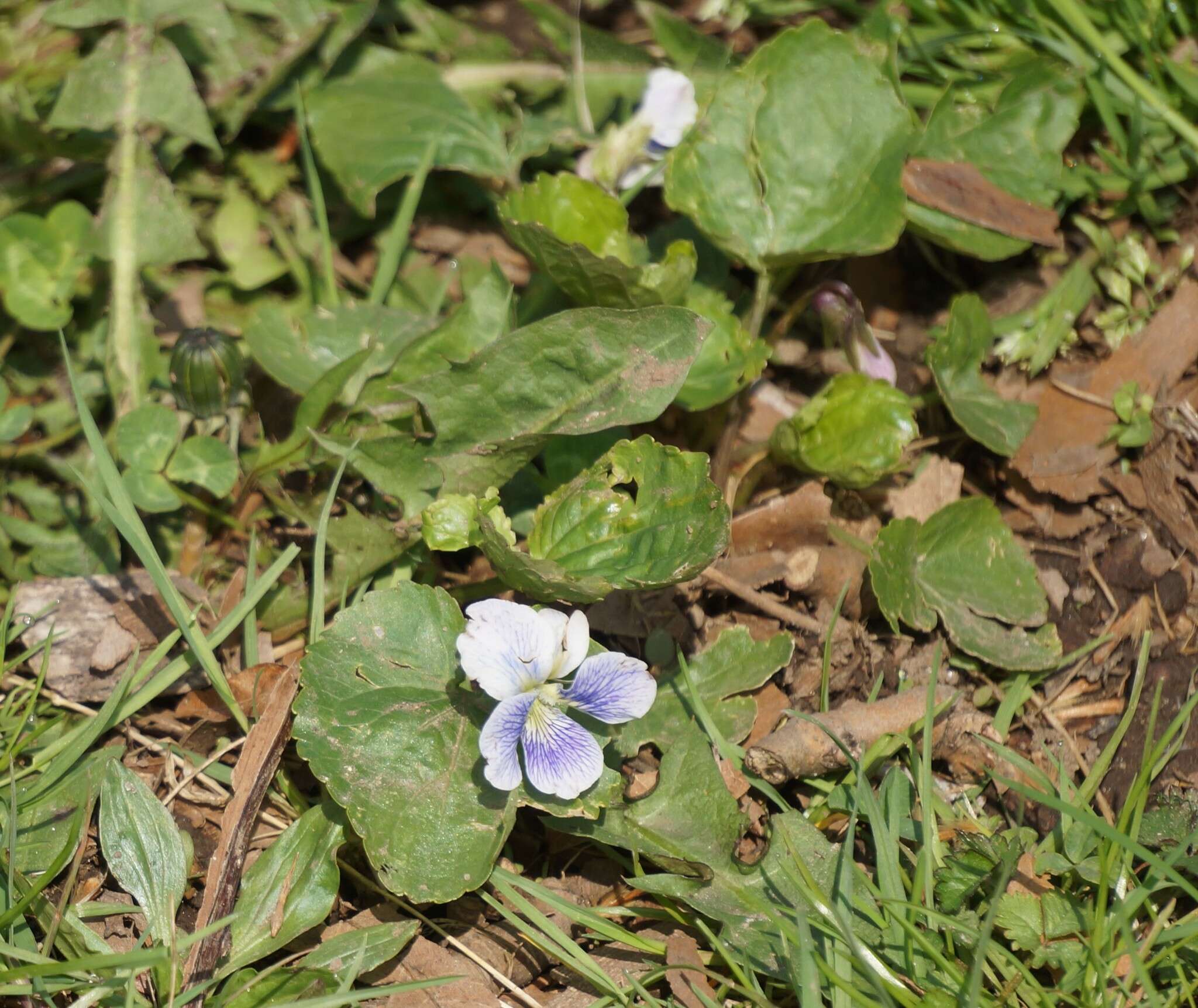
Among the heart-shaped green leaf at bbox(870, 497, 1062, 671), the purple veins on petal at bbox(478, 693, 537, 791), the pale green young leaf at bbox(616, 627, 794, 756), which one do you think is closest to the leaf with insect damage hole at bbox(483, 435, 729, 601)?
the purple veins on petal at bbox(478, 693, 537, 791)

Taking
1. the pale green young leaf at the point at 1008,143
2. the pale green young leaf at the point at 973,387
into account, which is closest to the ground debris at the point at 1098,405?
the pale green young leaf at the point at 973,387

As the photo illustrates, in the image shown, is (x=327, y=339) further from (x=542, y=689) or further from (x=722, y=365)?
(x=542, y=689)

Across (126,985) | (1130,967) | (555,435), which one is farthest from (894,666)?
(126,985)

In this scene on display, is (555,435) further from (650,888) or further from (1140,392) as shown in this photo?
(1140,392)

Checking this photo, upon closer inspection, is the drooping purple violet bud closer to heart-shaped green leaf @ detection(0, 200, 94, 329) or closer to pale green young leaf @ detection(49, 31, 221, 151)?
pale green young leaf @ detection(49, 31, 221, 151)

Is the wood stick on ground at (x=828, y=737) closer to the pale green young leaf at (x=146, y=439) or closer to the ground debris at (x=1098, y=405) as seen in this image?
the ground debris at (x=1098, y=405)

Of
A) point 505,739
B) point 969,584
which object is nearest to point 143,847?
point 505,739
